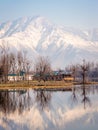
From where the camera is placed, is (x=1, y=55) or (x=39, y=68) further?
(x=39, y=68)

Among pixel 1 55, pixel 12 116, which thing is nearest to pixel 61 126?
pixel 12 116

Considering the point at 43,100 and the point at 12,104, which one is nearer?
the point at 12,104

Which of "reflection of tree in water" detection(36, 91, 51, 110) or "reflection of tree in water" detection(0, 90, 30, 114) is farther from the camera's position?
"reflection of tree in water" detection(36, 91, 51, 110)

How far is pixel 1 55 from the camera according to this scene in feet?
251

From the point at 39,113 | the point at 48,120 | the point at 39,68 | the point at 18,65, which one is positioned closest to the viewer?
the point at 48,120

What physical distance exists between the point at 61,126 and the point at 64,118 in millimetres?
3528

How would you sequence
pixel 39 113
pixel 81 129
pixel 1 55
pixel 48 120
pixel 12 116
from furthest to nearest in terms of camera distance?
pixel 1 55 < pixel 39 113 < pixel 12 116 < pixel 48 120 < pixel 81 129

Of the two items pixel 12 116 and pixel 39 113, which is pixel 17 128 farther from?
pixel 39 113

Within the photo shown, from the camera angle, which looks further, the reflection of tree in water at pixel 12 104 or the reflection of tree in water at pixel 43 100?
the reflection of tree in water at pixel 43 100

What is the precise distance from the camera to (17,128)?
18.4 meters

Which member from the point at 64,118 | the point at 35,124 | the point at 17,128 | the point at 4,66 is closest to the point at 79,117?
the point at 64,118

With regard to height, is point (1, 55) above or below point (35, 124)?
above

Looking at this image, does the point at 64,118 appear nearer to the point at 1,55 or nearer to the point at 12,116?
the point at 12,116

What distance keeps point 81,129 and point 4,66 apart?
53949 mm
